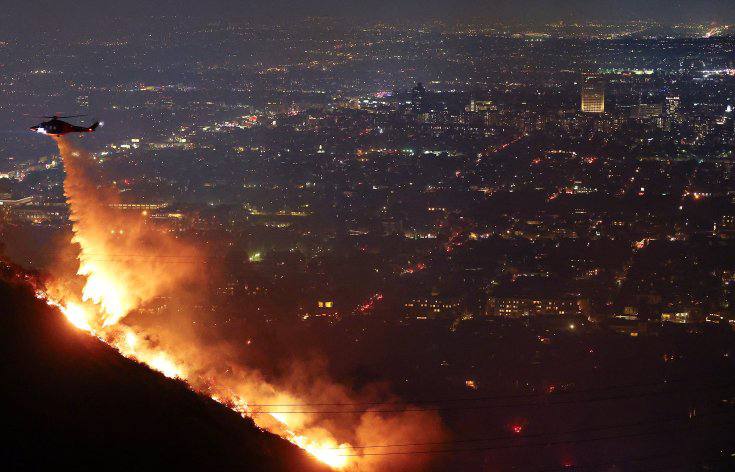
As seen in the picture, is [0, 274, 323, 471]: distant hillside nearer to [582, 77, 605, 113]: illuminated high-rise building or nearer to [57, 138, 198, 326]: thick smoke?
[57, 138, 198, 326]: thick smoke

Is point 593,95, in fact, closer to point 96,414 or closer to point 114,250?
point 114,250

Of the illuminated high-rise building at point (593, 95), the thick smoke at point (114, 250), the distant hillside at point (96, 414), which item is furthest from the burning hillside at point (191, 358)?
the illuminated high-rise building at point (593, 95)

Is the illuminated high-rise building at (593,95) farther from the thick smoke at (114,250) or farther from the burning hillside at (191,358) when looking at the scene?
the burning hillside at (191,358)

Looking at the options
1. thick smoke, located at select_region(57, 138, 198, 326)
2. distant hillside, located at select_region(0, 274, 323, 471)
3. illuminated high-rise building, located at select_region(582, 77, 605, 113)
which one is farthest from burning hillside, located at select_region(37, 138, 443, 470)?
illuminated high-rise building, located at select_region(582, 77, 605, 113)

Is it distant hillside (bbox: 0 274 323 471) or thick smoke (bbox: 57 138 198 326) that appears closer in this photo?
distant hillside (bbox: 0 274 323 471)

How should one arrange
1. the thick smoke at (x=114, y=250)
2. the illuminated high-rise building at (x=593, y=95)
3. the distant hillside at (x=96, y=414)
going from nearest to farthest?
the distant hillside at (x=96, y=414) → the thick smoke at (x=114, y=250) → the illuminated high-rise building at (x=593, y=95)

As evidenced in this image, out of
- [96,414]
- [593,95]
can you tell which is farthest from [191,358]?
[593,95]

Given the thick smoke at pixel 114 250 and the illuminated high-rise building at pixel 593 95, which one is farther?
the illuminated high-rise building at pixel 593 95
